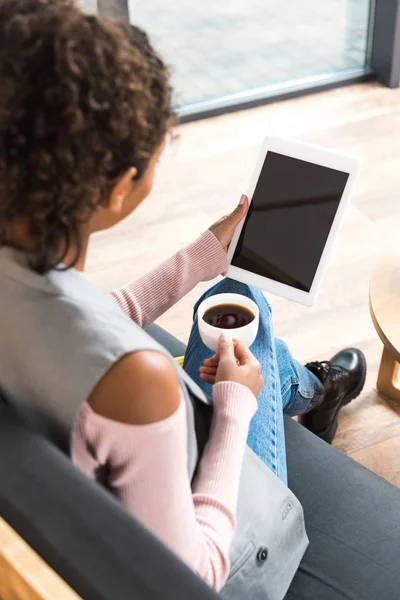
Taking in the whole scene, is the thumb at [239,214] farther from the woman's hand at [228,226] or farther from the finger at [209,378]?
the finger at [209,378]

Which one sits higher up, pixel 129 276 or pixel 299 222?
pixel 299 222

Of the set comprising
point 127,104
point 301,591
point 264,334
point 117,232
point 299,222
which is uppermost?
point 127,104

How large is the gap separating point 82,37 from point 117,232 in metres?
1.77

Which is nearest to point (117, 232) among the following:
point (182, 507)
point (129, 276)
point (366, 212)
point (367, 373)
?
point (129, 276)

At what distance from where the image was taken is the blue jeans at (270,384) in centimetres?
116

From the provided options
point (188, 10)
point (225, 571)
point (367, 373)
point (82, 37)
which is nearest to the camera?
point (82, 37)

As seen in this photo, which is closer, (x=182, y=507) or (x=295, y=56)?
(x=182, y=507)

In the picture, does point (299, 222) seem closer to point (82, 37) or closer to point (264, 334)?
point (264, 334)

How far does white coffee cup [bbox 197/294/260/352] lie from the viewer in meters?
1.21

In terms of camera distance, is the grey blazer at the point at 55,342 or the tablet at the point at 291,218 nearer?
the grey blazer at the point at 55,342

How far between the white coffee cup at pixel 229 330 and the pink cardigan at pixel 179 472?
21cm

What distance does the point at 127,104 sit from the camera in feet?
2.43

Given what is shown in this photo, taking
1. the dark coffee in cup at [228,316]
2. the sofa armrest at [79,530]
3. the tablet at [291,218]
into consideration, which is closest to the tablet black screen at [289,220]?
the tablet at [291,218]

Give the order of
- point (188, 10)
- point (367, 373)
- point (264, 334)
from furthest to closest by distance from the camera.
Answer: point (188, 10), point (367, 373), point (264, 334)
